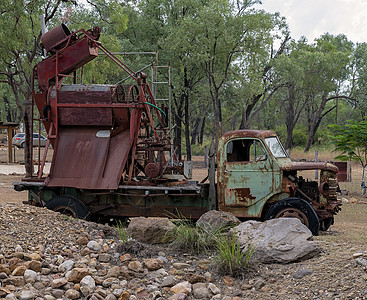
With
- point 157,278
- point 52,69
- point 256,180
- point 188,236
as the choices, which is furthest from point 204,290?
point 52,69

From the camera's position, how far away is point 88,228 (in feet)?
26.3

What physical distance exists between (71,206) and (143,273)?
376cm

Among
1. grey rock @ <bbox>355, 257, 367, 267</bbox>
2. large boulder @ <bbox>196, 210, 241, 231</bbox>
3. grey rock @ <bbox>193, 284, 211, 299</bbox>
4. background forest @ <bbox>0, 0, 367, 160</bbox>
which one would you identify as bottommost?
grey rock @ <bbox>193, 284, 211, 299</bbox>

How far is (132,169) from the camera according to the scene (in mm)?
9641

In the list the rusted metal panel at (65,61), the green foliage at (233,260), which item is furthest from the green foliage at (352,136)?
the green foliage at (233,260)

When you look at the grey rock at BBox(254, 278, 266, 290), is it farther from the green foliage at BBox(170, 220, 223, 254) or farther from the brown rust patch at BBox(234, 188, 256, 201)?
the brown rust patch at BBox(234, 188, 256, 201)

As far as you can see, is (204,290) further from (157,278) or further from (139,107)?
(139,107)

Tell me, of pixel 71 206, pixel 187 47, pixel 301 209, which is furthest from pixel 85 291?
pixel 187 47

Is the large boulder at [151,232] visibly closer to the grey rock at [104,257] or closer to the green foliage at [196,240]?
the green foliage at [196,240]

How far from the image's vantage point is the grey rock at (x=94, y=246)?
694cm

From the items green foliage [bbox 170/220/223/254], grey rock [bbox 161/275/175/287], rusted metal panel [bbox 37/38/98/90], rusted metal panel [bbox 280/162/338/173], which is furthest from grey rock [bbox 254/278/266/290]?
rusted metal panel [bbox 37/38/98/90]

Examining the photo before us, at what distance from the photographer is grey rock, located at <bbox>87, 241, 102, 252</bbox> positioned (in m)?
6.94

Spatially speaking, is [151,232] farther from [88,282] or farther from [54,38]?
[54,38]

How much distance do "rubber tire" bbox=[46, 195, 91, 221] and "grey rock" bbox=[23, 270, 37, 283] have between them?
3.77 m
